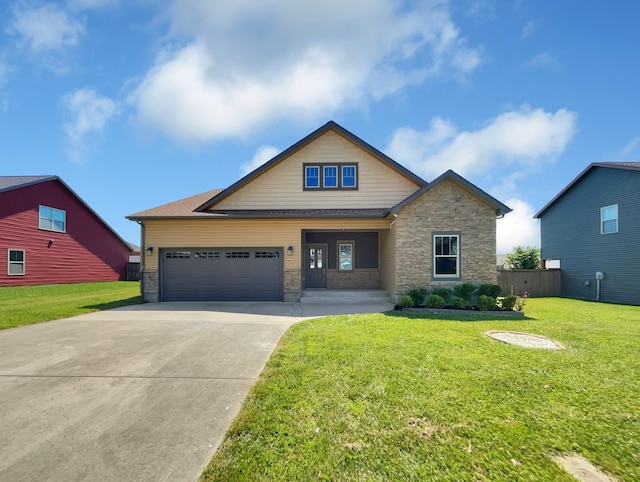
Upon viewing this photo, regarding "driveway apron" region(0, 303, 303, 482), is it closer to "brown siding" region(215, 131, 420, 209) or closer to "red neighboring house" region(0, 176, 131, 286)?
"brown siding" region(215, 131, 420, 209)

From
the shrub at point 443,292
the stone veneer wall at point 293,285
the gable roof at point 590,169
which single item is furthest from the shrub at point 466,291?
the gable roof at point 590,169

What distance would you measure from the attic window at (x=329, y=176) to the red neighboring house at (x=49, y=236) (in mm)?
16784

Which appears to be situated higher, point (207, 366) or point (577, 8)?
point (577, 8)

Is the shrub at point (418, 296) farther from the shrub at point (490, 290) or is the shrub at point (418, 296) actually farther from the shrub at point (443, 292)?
the shrub at point (490, 290)

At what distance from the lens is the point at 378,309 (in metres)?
10.5

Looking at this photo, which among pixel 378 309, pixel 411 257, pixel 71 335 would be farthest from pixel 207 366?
pixel 411 257

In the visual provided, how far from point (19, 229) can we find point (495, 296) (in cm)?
2465

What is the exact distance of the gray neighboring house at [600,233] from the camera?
1351 cm

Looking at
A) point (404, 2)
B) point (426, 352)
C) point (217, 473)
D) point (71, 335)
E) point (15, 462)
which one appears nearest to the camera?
point (217, 473)

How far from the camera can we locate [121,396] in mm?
3891

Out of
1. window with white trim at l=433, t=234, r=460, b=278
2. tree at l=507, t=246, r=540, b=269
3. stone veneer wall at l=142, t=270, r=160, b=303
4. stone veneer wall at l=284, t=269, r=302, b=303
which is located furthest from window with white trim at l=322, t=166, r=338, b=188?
tree at l=507, t=246, r=540, b=269

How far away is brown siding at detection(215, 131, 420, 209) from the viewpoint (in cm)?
1356

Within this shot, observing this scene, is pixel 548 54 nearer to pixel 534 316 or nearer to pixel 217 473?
pixel 534 316

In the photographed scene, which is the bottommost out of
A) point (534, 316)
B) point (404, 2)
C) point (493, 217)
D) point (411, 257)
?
point (534, 316)
